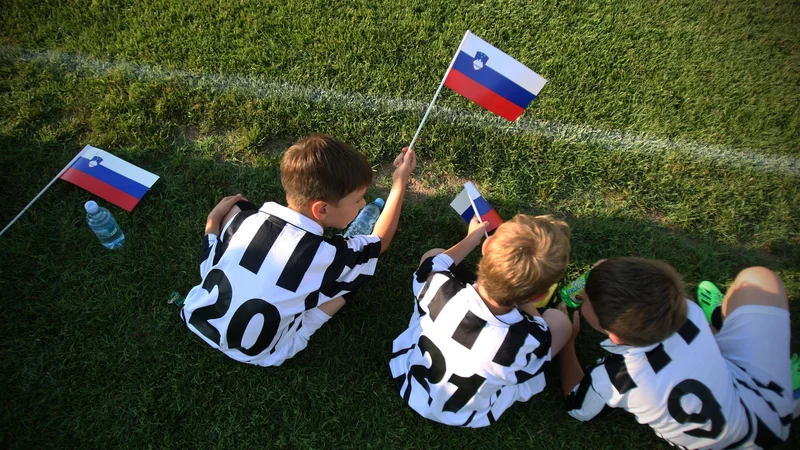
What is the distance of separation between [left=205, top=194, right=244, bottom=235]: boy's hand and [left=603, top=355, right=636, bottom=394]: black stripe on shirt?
210 centimetres

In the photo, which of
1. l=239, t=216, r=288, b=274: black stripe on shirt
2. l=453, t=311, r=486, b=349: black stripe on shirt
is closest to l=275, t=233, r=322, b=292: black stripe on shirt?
l=239, t=216, r=288, b=274: black stripe on shirt

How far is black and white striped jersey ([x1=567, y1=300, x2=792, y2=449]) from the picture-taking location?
1734mm

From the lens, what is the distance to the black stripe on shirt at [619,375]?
182 centimetres

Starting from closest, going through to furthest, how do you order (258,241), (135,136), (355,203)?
(258,241) → (355,203) → (135,136)

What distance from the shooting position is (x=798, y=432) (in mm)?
2232

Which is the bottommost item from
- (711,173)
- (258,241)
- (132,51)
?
(258,241)

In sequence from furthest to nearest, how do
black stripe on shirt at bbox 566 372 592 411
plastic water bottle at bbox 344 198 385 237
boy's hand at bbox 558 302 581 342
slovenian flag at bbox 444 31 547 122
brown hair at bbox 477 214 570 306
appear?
plastic water bottle at bbox 344 198 385 237 → boy's hand at bbox 558 302 581 342 → slovenian flag at bbox 444 31 547 122 → black stripe on shirt at bbox 566 372 592 411 → brown hair at bbox 477 214 570 306

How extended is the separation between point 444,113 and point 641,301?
199cm

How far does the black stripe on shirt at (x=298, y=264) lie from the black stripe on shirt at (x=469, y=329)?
0.70 meters

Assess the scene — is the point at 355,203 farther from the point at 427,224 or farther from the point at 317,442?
the point at 317,442

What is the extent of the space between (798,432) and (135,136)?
4380mm

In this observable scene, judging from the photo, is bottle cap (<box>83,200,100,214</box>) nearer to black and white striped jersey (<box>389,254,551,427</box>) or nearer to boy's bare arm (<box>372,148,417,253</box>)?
boy's bare arm (<box>372,148,417,253</box>)

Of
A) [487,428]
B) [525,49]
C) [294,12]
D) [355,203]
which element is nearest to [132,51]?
→ [294,12]

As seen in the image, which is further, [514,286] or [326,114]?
[326,114]
